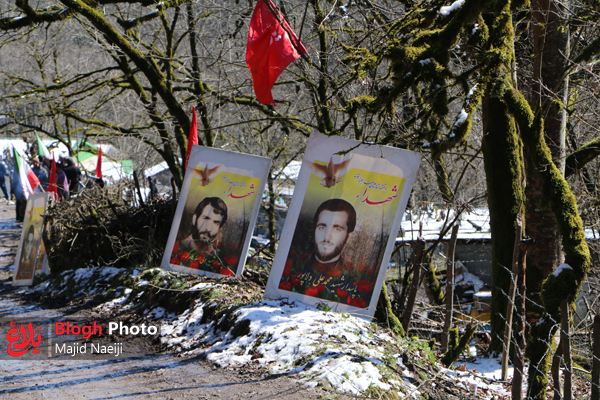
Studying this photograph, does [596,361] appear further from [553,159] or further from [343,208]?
[553,159]

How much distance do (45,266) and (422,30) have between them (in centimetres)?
897

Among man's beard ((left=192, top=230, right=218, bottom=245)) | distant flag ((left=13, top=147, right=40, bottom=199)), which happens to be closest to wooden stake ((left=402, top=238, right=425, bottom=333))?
man's beard ((left=192, top=230, right=218, bottom=245))

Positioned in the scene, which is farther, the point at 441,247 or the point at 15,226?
the point at 15,226

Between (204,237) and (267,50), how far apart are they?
2.71 m

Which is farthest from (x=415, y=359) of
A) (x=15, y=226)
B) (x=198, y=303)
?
(x=15, y=226)

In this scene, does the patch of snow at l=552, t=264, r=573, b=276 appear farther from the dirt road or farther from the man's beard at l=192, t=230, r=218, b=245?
the man's beard at l=192, t=230, r=218, b=245

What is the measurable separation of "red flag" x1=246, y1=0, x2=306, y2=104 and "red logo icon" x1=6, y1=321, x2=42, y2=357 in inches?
159

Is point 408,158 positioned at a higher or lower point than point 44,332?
higher

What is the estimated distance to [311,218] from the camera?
5.57 meters

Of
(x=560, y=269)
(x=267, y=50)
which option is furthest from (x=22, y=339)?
(x=560, y=269)

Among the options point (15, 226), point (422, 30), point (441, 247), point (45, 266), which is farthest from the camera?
point (15, 226)

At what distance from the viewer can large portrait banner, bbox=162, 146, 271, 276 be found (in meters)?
6.85

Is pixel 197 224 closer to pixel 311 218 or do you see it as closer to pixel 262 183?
pixel 262 183

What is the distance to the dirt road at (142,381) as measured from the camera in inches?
154
